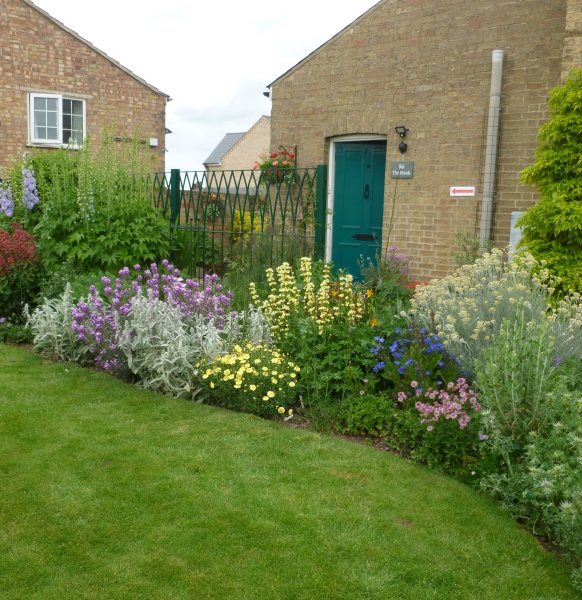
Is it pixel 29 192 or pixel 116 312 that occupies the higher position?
pixel 29 192

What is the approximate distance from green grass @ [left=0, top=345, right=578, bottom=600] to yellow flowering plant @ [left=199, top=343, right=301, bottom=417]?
25 centimetres

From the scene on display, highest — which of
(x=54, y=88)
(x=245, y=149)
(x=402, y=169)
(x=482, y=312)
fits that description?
(x=245, y=149)

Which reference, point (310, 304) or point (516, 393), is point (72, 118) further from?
point (516, 393)

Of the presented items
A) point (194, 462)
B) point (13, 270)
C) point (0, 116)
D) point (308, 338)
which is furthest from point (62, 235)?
point (0, 116)

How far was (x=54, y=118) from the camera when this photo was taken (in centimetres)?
1669

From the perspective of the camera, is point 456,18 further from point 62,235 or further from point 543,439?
point 543,439

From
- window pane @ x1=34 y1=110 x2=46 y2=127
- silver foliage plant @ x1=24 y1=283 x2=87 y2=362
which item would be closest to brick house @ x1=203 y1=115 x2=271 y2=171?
window pane @ x1=34 y1=110 x2=46 y2=127

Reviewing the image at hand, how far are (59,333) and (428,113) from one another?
18.4ft

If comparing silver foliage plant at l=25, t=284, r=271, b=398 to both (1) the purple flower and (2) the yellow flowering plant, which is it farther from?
(1) the purple flower

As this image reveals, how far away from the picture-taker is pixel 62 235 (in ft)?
26.1

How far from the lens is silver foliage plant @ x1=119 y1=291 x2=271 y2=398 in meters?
5.20

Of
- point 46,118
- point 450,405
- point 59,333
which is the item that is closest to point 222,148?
point 46,118

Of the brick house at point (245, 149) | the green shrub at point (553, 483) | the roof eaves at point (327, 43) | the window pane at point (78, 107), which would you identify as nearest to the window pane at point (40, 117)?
the window pane at point (78, 107)

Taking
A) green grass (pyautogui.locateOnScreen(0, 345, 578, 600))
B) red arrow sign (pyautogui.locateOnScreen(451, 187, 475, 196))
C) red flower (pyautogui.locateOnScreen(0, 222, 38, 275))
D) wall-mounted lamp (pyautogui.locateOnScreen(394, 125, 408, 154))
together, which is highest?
wall-mounted lamp (pyautogui.locateOnScreen(394, 125, 408, 154))
